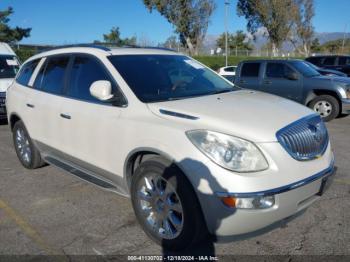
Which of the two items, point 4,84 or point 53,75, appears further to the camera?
point 4,84

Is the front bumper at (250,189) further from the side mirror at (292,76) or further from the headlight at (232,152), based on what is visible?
the side mirror at (292,76)

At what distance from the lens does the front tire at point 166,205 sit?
10.1 ft

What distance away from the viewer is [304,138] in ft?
10.6

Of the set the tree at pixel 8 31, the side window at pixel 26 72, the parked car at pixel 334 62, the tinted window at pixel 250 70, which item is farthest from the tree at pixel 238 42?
the side window at pixel 26 72

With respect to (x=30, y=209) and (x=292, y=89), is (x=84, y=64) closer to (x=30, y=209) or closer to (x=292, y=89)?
(x=30, y=209)

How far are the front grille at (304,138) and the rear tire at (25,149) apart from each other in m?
3.74

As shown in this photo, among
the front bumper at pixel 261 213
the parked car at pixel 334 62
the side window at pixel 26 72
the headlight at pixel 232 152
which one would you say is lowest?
the parked car at pixel 334 62

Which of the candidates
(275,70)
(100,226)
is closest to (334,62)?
(275,70)

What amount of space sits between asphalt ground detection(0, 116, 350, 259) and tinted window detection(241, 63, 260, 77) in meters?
6.16

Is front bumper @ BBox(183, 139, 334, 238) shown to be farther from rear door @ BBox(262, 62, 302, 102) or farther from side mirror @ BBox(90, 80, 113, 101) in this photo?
rear door @ BBox(262, 62, 302, 102)

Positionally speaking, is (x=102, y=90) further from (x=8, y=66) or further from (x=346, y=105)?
(x=8, y=66)

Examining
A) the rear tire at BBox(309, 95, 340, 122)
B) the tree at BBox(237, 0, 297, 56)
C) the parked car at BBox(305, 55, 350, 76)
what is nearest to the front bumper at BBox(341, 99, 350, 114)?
the rear tire at BBox(309, 95, 340, 122)

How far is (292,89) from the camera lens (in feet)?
33.6

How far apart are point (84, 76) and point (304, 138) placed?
2.49 m
